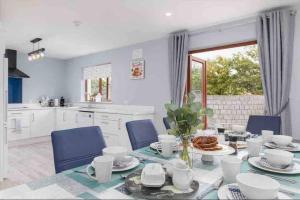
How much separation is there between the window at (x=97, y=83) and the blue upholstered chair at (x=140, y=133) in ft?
11.0

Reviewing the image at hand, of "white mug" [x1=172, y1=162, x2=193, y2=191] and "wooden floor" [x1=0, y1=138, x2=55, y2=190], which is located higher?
"white mug" [x1=172, y1=162, x2=193, y2=191]

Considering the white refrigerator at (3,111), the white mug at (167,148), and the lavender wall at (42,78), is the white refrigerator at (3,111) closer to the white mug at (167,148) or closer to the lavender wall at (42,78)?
the white mug at (167,148)

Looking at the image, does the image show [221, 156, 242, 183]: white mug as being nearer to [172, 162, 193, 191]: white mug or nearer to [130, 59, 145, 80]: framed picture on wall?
[172, 162, 193, 191]: white mug

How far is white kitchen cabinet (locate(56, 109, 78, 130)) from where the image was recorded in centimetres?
506

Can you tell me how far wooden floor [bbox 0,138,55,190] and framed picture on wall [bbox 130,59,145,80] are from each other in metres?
2.28

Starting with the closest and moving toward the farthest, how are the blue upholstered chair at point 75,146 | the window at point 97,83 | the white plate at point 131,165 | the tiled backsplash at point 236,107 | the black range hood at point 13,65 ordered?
the white plate at point 131,165 → the blue upholstered chair at point 75,146 → the black range hood at point 13,65 → the tiled backsplash at point 236,107 → the window at point 97,83

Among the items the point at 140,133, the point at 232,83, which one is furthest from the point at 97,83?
the point at 140,133

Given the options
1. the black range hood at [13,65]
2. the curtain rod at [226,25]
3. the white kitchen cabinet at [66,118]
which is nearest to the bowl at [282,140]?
the curtain rod at [226,25]

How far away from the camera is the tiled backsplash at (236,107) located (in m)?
5.00

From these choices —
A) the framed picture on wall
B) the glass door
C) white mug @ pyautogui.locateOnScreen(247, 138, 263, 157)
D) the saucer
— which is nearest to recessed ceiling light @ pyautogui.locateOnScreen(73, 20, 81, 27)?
the framed picture on wall

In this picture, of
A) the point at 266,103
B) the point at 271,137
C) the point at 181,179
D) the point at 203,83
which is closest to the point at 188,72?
the point at 203,83

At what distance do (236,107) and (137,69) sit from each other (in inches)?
107

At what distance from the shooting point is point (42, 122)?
17.2 ft

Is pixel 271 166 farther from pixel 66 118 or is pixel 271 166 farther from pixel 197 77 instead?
pixel 66 118
